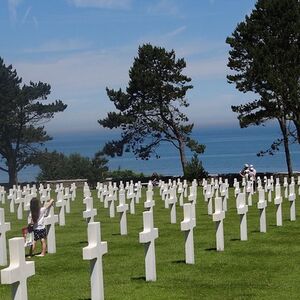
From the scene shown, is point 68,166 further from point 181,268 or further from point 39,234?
point 181,268

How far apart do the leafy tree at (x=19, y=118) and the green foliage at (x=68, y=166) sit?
3.84ft

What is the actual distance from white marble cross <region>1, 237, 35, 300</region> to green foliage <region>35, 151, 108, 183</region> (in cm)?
4720

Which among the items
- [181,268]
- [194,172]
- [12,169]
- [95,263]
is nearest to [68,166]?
[12,169]

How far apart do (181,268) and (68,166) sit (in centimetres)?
4835

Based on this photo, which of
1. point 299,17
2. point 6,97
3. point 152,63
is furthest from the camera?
point 6,97

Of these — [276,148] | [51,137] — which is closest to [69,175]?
[51,137]

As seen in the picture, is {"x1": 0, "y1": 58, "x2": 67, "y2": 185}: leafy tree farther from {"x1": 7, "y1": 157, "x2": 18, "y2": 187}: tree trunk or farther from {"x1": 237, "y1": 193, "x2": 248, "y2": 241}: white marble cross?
{"x1": 237, "y1": 193, "x2": 248, "y2": 241}: white marble cross

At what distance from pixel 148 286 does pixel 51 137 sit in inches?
2036

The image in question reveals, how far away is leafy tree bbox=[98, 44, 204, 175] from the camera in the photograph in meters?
51.6

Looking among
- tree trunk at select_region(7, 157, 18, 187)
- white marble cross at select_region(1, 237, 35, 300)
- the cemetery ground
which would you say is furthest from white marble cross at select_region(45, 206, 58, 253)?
tree trunk at select_region(7, 157, 18, 187)

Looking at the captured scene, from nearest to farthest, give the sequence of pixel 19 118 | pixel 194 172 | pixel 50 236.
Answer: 1. pixel 50 236
2. pixel 194 172
3. pixel 19 118

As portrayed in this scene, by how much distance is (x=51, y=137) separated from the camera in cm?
6100

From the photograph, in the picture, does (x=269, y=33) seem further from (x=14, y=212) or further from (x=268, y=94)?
(x=14, y=212)

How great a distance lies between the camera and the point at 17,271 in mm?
7133
